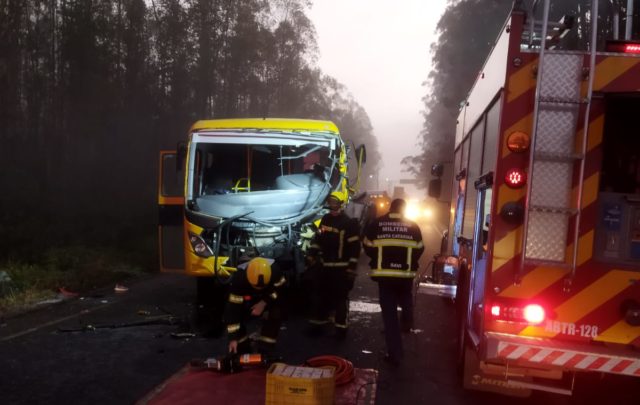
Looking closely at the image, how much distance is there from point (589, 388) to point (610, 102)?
9.52 feet

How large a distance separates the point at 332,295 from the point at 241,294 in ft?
6.79

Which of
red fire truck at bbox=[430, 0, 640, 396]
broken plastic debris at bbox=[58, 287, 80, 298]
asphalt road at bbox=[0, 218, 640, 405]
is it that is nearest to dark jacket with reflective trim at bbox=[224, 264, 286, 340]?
asphalt road at bbox=[0, 218, 640, 405]

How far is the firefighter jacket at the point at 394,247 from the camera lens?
5.20 m

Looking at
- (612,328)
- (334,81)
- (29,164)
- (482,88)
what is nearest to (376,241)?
(482,88)

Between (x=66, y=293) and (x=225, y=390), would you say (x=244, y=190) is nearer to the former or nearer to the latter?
(x=66, y=293)

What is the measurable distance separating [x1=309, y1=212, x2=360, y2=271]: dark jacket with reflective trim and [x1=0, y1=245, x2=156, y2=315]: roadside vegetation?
464 cm

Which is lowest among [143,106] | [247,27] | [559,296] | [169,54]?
[559,296]

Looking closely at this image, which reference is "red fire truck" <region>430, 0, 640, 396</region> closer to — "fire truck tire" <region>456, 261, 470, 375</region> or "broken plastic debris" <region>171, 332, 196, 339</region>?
"fire truck tire" <region>456, 261, 470, 375</region>

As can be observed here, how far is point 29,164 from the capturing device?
25547mm

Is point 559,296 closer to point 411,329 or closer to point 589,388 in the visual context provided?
point 589,388

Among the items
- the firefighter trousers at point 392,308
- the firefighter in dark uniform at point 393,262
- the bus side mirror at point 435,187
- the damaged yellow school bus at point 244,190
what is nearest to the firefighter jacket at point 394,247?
the firefighter in dark uniform at point 393,262

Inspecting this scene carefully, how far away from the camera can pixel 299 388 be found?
3066mm

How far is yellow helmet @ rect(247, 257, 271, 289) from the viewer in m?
4.15

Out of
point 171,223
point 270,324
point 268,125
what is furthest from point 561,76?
point 171,223
